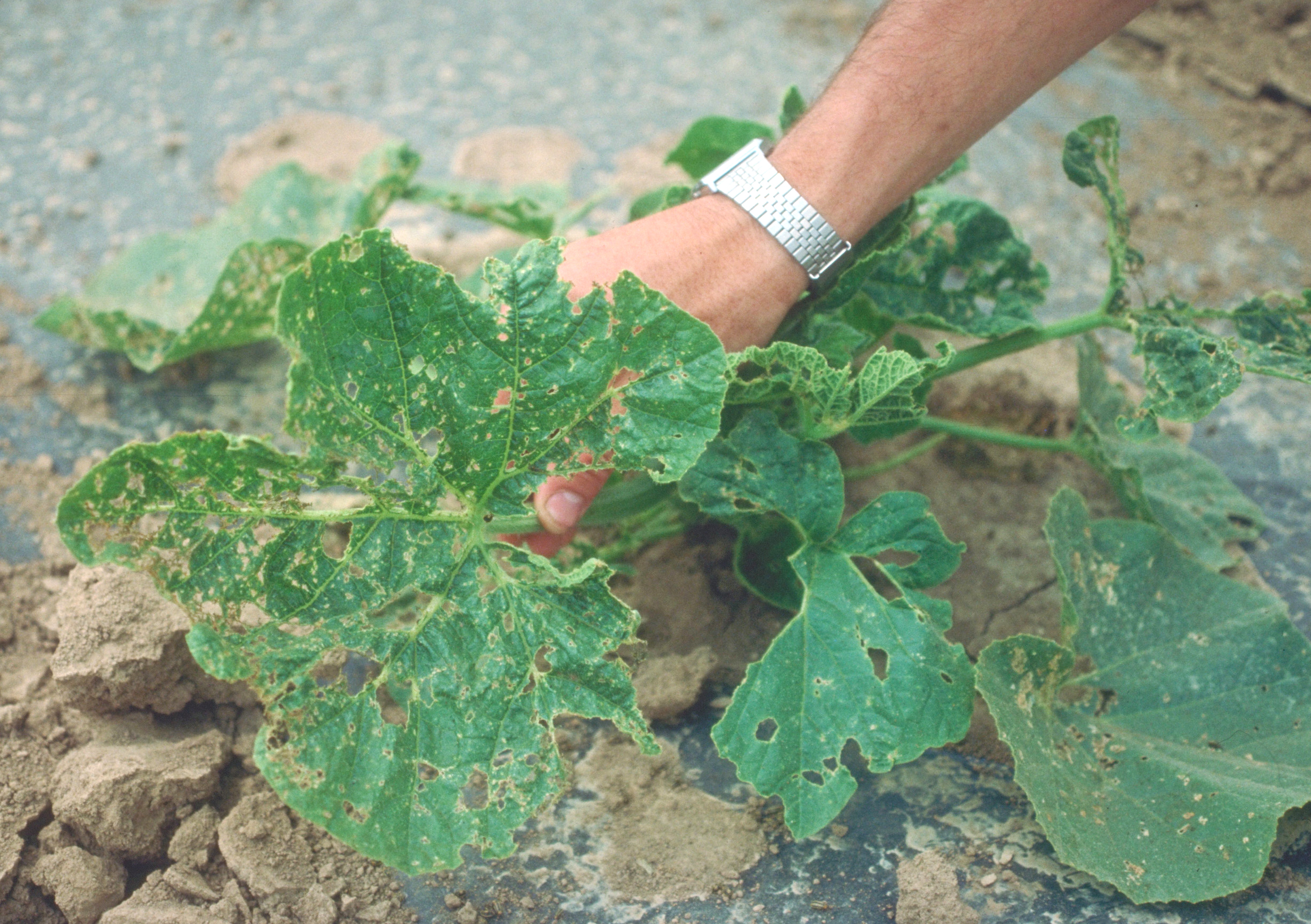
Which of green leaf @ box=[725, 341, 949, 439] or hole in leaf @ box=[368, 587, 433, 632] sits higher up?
hole in leaf @ box=[368, 587, 433, 632]

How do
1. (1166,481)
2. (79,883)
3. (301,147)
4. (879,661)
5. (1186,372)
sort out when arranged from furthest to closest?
1. (301,147)
2. (1166,481)
3. (879,661)
4. (1186,372)
5. (79,883)

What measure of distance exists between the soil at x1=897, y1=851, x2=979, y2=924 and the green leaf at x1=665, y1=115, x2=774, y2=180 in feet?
4.90

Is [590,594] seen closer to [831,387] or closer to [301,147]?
[831,387]

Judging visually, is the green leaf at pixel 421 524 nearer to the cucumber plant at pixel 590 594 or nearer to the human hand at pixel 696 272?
the cucumber plant at pixel 590 594

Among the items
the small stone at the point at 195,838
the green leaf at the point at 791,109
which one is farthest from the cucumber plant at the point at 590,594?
the green leaf at the point at 791,109

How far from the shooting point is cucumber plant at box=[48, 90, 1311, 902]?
1557mm

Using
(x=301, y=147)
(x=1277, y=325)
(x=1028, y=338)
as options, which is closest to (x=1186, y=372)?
(x=1028, y=338)

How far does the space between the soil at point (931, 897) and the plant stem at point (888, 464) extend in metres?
0.91

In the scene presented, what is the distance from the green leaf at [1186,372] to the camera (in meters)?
1.77

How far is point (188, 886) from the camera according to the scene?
64.1 inches

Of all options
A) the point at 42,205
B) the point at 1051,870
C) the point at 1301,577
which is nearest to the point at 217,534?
the point at 1051,870

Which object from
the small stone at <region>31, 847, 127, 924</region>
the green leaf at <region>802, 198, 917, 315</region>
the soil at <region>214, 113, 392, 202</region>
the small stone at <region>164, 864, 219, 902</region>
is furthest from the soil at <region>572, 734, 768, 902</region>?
the soil at <region>214, 113, 392, 202</region>

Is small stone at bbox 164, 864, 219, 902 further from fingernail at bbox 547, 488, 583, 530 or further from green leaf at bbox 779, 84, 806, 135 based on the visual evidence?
green leaf at bbox 779, 84, 806, 135

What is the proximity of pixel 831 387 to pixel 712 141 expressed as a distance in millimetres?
894
